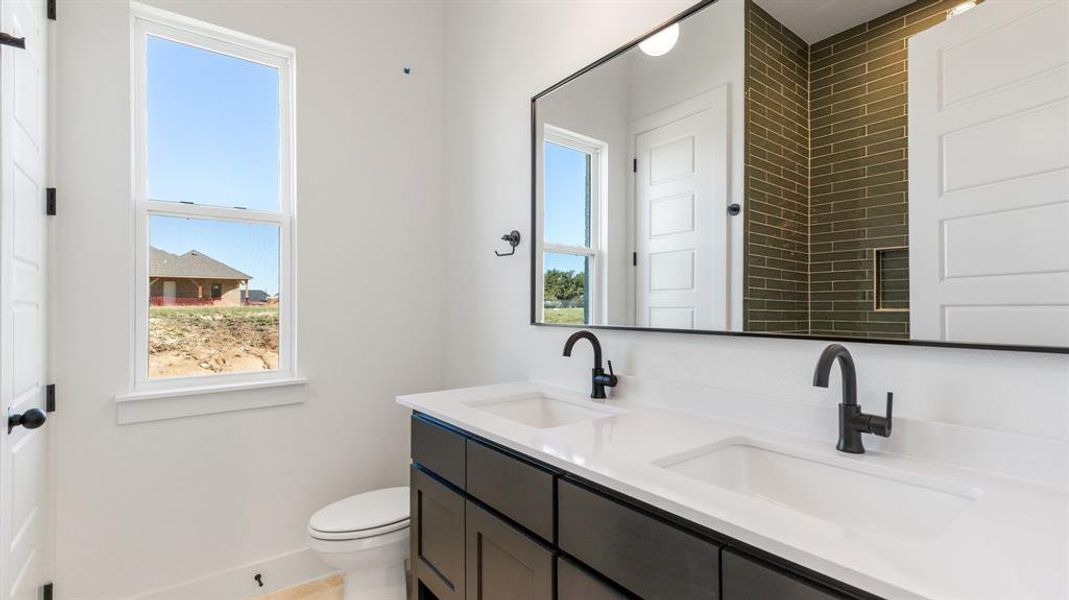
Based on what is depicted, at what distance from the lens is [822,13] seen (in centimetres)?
120

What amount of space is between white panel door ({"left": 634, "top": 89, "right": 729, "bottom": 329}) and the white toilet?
49.1 inches

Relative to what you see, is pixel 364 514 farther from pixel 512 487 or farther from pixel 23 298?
pixel 23 298

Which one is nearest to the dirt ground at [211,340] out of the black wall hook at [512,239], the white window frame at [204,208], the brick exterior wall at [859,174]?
the white window frame at [204,208]

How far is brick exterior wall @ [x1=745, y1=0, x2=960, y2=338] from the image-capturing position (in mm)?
1049

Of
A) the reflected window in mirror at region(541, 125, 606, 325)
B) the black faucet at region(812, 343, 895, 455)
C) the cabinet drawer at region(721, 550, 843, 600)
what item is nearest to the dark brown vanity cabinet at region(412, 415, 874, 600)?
the cabinet drawer at region(721, 550, 843, 600)

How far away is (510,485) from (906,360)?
937 mm

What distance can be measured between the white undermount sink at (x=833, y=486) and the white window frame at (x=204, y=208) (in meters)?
1.84

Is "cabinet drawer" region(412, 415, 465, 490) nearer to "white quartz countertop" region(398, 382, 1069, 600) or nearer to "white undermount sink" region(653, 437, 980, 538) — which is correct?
"white quartz countertop" region(398, 382, 1069, 600)

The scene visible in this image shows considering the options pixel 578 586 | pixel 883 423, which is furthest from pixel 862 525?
pixel 578 586

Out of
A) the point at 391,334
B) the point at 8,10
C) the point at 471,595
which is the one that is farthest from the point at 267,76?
the point at 471,595

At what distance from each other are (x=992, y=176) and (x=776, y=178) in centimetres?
43

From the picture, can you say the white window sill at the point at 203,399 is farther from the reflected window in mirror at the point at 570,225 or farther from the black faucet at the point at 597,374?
the black faucet at the point at 597,374

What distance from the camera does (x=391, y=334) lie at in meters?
2.49

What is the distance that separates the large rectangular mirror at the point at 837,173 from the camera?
0.89 m
